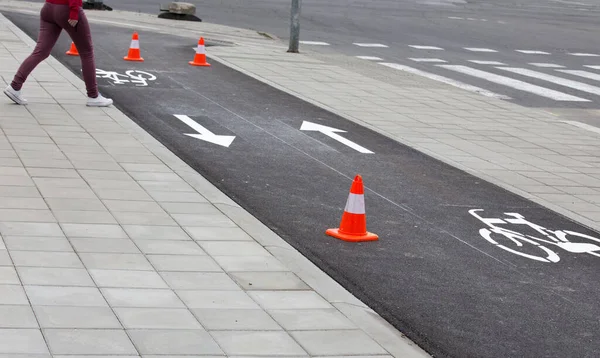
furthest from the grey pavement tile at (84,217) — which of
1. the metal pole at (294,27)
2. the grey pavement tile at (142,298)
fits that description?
the metal pole at (294,27)

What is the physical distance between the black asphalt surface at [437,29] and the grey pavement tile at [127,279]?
1163cm

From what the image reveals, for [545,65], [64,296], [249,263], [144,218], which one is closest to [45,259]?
[64,296]

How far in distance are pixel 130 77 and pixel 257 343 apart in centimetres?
1142

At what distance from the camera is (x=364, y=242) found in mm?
8547

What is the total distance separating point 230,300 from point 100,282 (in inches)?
31.4

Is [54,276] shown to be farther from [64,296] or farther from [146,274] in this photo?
[146,274]

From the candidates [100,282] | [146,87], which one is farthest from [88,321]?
[146,87]

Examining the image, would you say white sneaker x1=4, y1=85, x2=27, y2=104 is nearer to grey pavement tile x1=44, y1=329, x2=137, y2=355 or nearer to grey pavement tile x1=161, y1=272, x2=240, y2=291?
grey pavement tile x1=161, y1=272, x2=240, y2=291

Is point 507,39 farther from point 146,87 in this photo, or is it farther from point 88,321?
point 88,321

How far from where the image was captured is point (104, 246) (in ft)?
24.2

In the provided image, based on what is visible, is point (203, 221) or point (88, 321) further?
point (203, 221)

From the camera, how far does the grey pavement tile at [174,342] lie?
217 inches

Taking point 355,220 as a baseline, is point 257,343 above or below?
above

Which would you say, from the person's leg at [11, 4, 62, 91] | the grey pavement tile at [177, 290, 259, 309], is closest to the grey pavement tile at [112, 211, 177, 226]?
the grey pavement tile at [177, 290, 259, 309]
